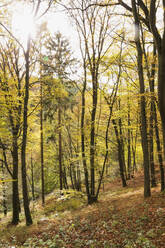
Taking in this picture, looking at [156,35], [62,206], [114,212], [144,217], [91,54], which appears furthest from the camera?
[62,206]

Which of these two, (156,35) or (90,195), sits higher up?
(156,35)

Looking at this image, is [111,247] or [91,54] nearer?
[111,247]

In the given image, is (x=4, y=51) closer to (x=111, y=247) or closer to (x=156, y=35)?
(x=156, y=35)

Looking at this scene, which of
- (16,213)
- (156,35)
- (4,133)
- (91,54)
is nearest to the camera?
(156,35)

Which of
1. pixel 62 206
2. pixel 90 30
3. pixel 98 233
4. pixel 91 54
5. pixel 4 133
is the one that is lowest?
pixel 62 206

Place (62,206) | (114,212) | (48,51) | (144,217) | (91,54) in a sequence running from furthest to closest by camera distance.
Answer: (48,51) → (62,206) → (91,54) → (114,212) → (144,217)

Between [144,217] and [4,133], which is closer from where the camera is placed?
[144,217]

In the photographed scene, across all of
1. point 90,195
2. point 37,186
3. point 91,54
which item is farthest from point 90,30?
point 37,186

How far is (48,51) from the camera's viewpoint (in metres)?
14.9

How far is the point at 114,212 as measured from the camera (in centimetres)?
752

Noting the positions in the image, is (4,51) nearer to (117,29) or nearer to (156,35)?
(117,29)

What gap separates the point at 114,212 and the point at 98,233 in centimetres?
186

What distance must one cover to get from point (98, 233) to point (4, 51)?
395 inches

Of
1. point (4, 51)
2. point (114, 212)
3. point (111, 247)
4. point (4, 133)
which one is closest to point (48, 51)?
point (4, 51)
